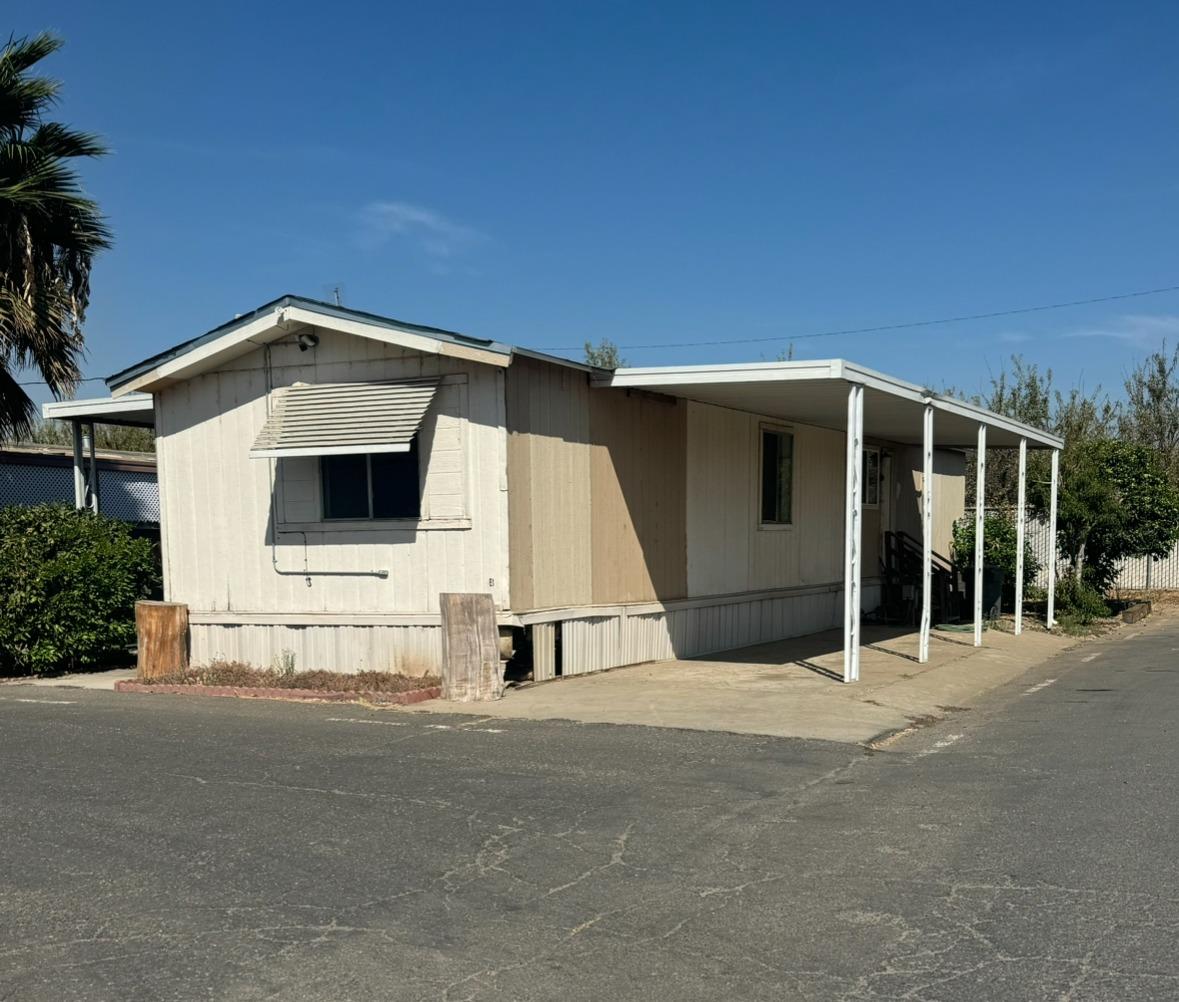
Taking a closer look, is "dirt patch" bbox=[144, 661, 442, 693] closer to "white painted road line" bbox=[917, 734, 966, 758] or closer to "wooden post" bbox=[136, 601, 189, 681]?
"wooden post" bbox=[136, 601, 189, 681]

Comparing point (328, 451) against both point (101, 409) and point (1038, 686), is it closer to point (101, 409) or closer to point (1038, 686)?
point (101, 409)

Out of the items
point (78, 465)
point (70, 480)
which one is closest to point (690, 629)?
point (78, 465)

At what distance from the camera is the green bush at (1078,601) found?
19609mm

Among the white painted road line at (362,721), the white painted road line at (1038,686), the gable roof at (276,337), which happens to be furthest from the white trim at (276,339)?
the white painted road line at (1038,686)

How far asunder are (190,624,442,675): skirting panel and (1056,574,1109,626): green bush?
40.7 feet

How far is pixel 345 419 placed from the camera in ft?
37.6

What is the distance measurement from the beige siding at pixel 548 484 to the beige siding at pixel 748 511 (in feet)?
7.22

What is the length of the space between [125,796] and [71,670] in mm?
7311

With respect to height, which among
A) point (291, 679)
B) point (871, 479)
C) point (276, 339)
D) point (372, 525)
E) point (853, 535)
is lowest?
point (291, 679)

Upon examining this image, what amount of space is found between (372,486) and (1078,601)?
13.5 m

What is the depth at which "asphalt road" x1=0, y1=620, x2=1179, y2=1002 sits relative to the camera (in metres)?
4.29

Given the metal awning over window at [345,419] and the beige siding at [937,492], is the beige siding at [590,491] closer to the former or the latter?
the metal awning over window at [345,419]

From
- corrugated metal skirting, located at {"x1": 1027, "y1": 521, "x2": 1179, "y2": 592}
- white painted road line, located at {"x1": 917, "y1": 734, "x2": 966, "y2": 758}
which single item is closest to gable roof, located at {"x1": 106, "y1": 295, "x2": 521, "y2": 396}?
white painted road line, located at {"x1": 917, "y1": 734, "x2": 966, "y2": 758}

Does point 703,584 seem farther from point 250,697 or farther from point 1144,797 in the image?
point 1144,797
